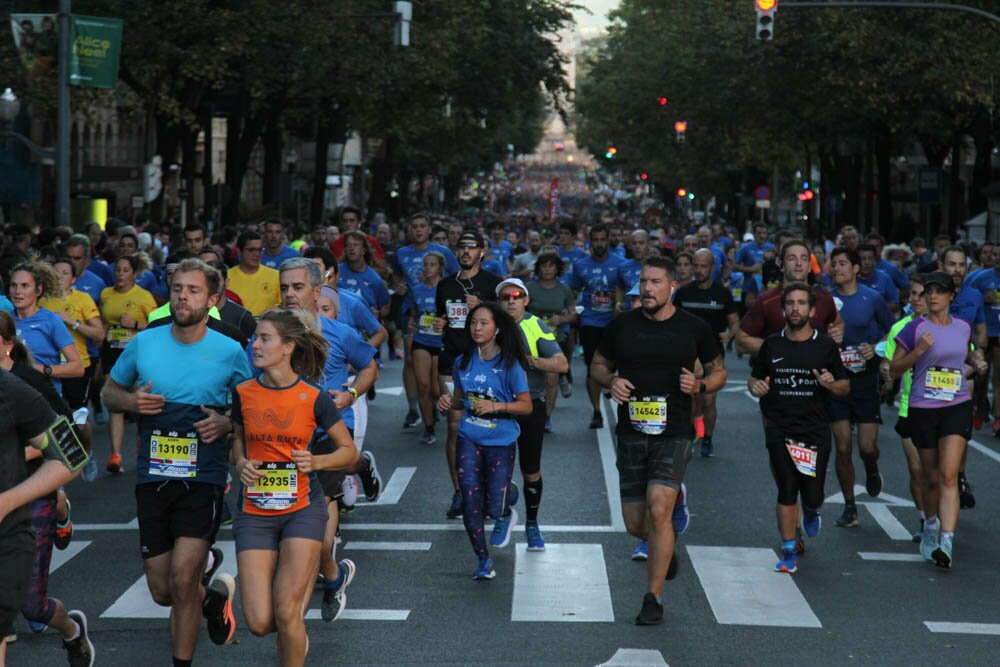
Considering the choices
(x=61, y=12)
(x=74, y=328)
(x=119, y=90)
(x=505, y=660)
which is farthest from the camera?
(x=119, y=90)

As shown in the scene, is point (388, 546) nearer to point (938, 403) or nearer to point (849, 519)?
point (849, 519)

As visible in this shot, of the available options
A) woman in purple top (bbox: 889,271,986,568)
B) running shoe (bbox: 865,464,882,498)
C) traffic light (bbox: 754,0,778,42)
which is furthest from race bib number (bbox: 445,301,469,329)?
traffic light (bbox: 754,0,778,42)

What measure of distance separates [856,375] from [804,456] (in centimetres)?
199

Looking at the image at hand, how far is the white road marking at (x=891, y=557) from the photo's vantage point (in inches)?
432

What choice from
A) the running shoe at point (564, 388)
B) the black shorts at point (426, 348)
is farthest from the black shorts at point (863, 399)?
the running shoe at point (564, 388)

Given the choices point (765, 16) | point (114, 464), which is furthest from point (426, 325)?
point (765, 16)

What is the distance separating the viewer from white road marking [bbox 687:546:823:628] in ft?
30.2

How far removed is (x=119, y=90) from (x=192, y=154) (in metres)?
3.32

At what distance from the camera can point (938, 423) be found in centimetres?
1083

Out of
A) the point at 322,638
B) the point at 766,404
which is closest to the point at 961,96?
the point at 766,404

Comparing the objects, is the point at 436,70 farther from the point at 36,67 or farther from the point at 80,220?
the point at 36,67

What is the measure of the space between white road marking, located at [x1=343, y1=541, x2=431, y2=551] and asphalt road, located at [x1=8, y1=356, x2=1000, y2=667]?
0.5 inches

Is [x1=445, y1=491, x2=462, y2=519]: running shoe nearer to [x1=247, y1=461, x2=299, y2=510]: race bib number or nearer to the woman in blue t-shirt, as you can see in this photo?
the woman in blue t-shirt

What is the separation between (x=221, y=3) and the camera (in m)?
32.8
